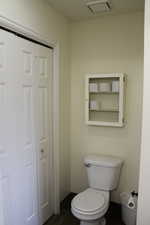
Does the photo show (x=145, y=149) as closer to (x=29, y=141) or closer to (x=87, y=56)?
(x=29, y=141)

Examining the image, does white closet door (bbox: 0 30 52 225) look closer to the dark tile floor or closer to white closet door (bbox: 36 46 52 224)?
white closet door (bbox: 36 46 52 224)

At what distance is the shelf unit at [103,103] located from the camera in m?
2.37

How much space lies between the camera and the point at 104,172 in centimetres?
228

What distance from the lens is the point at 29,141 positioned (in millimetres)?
1944

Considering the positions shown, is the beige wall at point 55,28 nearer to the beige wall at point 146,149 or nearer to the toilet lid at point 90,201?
the toilet lid at point 90,201

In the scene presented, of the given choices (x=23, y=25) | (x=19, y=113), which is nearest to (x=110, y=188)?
(x=19, y=113)

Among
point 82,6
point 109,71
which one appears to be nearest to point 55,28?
point 82,6

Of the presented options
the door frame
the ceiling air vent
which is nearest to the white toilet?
the door frame

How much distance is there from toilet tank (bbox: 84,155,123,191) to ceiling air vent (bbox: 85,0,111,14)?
1737 mm

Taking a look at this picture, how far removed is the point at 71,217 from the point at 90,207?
0.61m

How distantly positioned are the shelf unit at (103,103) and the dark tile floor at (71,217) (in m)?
1.09

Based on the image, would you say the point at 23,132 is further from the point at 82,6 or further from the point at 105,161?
the point at 82,6

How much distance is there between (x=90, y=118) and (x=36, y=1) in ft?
4.76

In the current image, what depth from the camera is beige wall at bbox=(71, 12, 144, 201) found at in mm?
2328
